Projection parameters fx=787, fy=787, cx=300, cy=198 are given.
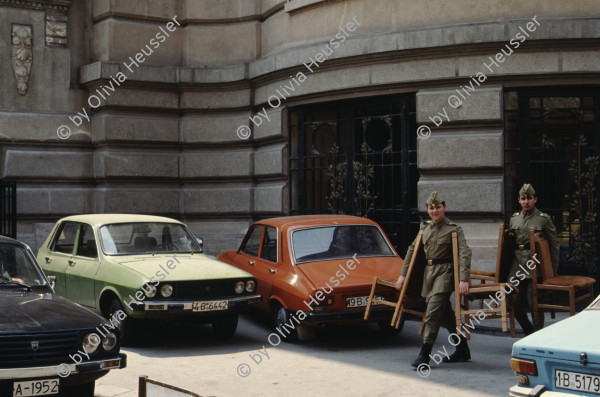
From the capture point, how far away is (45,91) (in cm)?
1559

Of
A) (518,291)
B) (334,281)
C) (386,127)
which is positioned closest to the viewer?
(518,291)

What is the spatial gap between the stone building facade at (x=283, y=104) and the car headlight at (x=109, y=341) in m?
6.64

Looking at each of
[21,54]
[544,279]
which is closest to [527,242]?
[544,279]

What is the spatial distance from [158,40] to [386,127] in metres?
5.81

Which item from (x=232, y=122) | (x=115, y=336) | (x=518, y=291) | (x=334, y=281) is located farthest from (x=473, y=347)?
(x=232, y=122)

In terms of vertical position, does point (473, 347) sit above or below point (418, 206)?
below

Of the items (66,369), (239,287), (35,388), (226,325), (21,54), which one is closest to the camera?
(35,388)

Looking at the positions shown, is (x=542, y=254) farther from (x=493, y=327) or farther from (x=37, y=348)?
(x=37, y=348)

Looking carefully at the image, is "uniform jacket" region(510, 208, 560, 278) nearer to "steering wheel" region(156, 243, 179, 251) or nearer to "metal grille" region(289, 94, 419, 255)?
"metal grille" region(289, 94, 419, 255)

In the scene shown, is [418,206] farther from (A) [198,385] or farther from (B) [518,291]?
(A) [198,385]

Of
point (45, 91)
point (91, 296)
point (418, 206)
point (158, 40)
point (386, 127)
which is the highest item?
point (158, 40)

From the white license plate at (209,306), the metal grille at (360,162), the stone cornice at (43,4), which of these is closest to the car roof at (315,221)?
the white license plate at (209,306)

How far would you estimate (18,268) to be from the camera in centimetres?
730

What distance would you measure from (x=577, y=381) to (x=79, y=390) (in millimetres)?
3923
